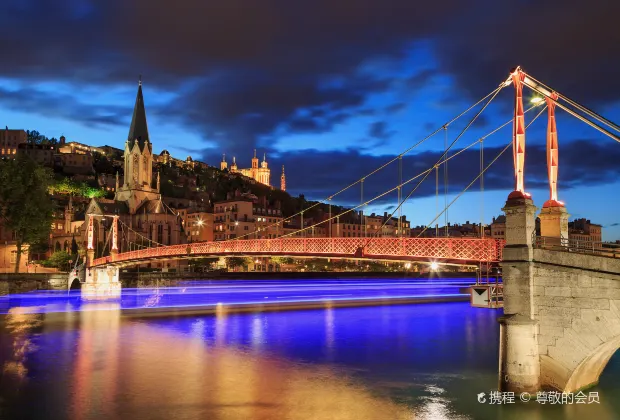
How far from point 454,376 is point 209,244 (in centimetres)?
2675

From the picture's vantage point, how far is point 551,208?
793 inches

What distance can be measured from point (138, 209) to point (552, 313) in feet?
375

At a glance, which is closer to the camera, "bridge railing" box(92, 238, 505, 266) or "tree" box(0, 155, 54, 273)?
"bridge railing" box(92, 238, 505, 266)

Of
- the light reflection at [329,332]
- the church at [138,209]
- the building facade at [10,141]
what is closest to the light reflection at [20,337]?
the light reflection at [329,332]

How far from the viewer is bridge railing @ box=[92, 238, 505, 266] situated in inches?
855

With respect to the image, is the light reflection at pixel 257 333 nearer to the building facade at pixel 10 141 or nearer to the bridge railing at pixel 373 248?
the bridge railing at pixel 373 248

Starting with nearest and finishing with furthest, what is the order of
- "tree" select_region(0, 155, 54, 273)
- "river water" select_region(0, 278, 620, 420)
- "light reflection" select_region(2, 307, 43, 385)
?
"river water" select_region(0, 278, 620, 420), "light reflection" select_region(2, 307, 43, 385), "tree" select_region(0, 155, 54, 273)

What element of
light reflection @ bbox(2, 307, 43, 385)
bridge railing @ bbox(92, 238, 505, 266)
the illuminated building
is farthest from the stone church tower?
bridge railing @ bbox(92, 238, 505, 266)

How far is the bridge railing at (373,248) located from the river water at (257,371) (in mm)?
4420

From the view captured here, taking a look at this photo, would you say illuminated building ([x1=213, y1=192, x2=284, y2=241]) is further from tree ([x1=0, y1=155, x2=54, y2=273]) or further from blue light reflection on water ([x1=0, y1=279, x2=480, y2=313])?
tree ([x1=0, y1=155, x2=54, y2=273])

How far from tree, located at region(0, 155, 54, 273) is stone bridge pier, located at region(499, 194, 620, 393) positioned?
5687cm

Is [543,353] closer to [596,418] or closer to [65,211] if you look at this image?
[596,418]

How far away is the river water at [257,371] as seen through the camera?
16844 millimetres

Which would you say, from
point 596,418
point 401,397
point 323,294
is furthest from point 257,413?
point 323,294
